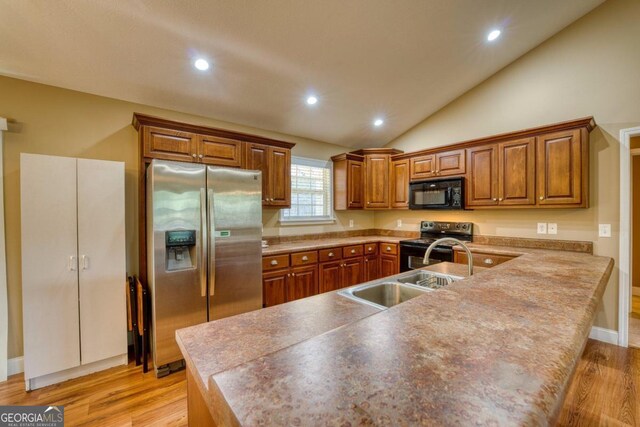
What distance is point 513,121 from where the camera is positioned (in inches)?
131

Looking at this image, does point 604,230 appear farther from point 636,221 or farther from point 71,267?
point 71,267

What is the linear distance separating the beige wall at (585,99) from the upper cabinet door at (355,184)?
1705mm

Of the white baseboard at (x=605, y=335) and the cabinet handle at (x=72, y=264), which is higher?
the cabinet handle at (x=72, y=264)

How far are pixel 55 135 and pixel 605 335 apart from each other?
570 cm

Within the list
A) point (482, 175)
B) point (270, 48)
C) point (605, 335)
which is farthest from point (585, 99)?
point (270, 48)

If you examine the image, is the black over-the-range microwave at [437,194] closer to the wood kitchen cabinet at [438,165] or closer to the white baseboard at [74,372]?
the wood kitchen cabinet at [438,165]

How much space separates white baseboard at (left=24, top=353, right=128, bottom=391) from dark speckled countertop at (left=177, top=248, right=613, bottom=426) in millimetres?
2084

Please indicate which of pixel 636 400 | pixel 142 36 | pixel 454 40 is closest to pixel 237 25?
pixel 142 36

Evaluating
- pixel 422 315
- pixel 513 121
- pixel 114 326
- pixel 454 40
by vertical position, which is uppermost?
pixel 454 40

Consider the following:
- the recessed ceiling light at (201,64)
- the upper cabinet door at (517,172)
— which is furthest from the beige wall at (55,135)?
the upper cabinet door at (517,172)

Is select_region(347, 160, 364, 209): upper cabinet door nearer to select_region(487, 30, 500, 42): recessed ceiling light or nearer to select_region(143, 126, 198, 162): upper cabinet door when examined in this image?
select_region(487, 30, 500, 42): recessed ceiling light

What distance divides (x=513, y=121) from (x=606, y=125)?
2.71 feet

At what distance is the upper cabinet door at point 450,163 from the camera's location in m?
3.51

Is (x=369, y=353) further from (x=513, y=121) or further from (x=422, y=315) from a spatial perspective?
(x=513, y=121)
